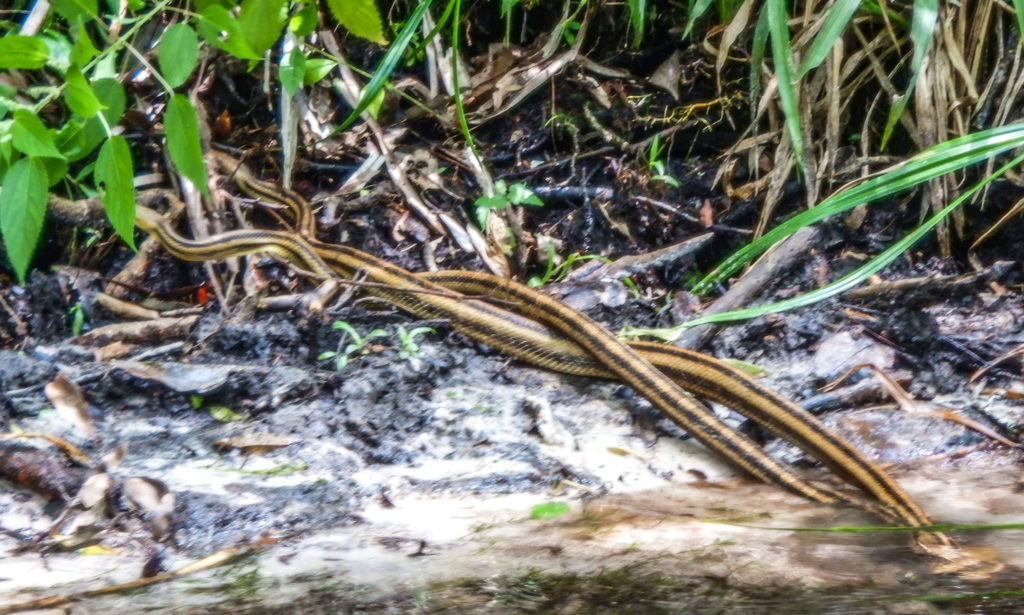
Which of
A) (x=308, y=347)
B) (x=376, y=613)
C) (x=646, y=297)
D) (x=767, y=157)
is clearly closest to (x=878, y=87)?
(x=767, y=157)

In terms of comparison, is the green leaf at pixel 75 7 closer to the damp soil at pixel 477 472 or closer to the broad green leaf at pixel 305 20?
the broad green leaf at pixel 305 20

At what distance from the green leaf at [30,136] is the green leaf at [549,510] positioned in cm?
137

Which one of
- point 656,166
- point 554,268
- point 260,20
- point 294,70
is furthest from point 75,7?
point 656,166

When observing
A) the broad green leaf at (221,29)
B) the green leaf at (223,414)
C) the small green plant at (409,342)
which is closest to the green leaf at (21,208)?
the broad green leaf at (221,29)

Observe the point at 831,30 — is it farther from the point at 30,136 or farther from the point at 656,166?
the point at 30,136

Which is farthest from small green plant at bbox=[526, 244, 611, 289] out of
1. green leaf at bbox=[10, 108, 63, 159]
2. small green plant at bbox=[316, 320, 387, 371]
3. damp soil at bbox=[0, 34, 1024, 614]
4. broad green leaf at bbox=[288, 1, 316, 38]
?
green leaf at bbox=[10, 108, 63, 159]

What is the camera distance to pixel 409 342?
2.95 m

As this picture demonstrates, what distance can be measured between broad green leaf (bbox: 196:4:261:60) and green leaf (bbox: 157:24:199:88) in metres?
0.04

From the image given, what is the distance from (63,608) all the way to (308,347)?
5.05 feet

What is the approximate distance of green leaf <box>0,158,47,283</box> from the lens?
6.48 ft

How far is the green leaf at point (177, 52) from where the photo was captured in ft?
6.20

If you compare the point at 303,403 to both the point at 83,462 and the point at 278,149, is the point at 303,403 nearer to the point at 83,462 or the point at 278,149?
the point at 83,462

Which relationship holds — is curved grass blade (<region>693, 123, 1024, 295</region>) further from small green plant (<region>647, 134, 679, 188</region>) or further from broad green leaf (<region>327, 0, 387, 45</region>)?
broad green leaf (<region>327, 0, 387, 45</region>)

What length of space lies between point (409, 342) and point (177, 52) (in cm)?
131
